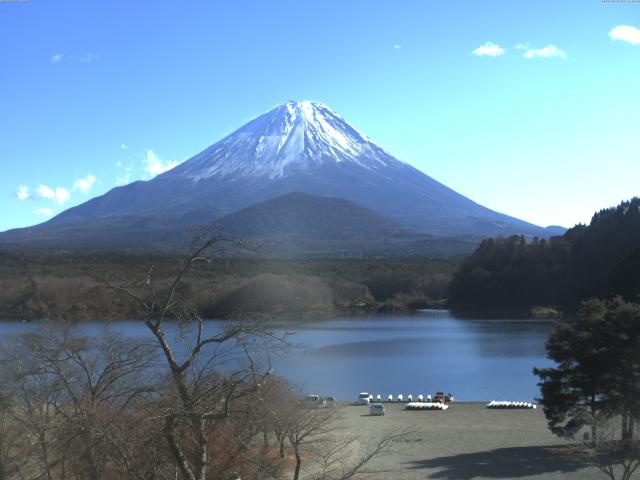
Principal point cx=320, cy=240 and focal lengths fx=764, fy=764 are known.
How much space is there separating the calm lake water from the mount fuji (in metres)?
52.2

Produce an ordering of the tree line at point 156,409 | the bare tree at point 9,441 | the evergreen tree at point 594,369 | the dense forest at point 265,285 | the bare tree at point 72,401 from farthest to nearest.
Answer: the dense forest at point 265,285 < the evergreen tree at point 594,369 < the bare tree at point 9,441 < the bare tree at point 72,401 < the tree line at point 156,409

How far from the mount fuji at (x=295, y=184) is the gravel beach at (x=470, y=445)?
229 ft

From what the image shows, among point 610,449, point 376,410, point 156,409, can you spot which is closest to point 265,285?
point 376,410

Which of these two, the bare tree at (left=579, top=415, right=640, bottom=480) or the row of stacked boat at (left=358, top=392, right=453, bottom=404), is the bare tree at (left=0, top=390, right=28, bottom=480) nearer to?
the bare tree at (left=579, top=415, right=640, bottom=480)

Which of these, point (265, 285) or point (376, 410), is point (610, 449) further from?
point (265, 285)

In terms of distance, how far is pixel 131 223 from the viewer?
269 feet

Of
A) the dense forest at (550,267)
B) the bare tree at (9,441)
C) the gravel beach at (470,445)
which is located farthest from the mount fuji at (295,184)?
the bare tree at (9,441)

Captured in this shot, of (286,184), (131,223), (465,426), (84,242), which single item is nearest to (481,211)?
(286,184)

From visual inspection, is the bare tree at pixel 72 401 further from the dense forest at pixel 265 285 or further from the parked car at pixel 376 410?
the dense forest at pixel 265 285

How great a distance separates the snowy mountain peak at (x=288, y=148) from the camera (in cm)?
10525

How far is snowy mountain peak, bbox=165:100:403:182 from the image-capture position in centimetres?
10525

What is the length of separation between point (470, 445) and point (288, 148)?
3828 inches

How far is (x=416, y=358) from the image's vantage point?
1010 inches

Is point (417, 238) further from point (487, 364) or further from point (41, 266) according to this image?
point (487, 364)
